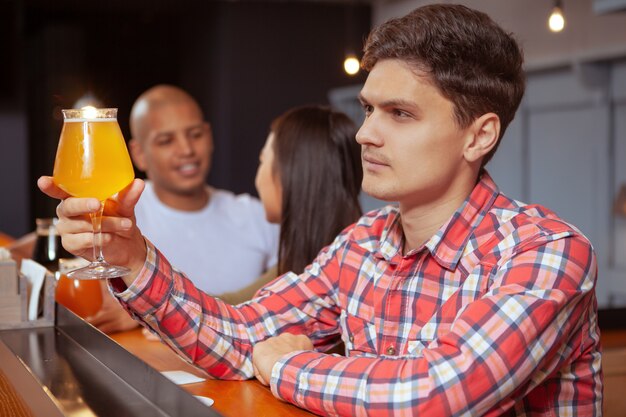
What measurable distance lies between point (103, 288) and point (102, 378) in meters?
0.71

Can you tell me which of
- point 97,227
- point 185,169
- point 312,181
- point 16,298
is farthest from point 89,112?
point 185,169

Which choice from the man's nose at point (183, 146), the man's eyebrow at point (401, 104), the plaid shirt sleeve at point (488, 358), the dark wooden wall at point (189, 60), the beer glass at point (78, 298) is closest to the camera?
the plaid shirt sleeve at point (488, 358)

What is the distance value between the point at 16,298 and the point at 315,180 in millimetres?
968

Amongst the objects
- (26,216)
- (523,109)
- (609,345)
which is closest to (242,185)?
(26,216)

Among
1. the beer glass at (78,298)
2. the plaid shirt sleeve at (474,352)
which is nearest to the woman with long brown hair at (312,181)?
the beer glass at (78,298)

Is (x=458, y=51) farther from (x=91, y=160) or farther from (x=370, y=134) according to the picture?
(x=91, y=160)

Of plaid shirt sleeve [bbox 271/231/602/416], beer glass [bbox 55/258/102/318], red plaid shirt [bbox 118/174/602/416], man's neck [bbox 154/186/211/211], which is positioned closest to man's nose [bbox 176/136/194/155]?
man's neck [bbox 154/186/211/211]

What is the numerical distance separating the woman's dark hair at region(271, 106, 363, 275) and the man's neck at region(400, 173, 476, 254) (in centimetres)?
86

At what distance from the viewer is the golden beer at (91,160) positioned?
137cm

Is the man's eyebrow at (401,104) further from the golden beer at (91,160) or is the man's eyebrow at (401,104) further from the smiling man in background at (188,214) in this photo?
the smiling man in background at (188,214)

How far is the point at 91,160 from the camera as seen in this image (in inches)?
53.8

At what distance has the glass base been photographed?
1.33 metres

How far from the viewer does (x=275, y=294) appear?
1.73 metres

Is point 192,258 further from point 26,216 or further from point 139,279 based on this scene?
point 26,216
